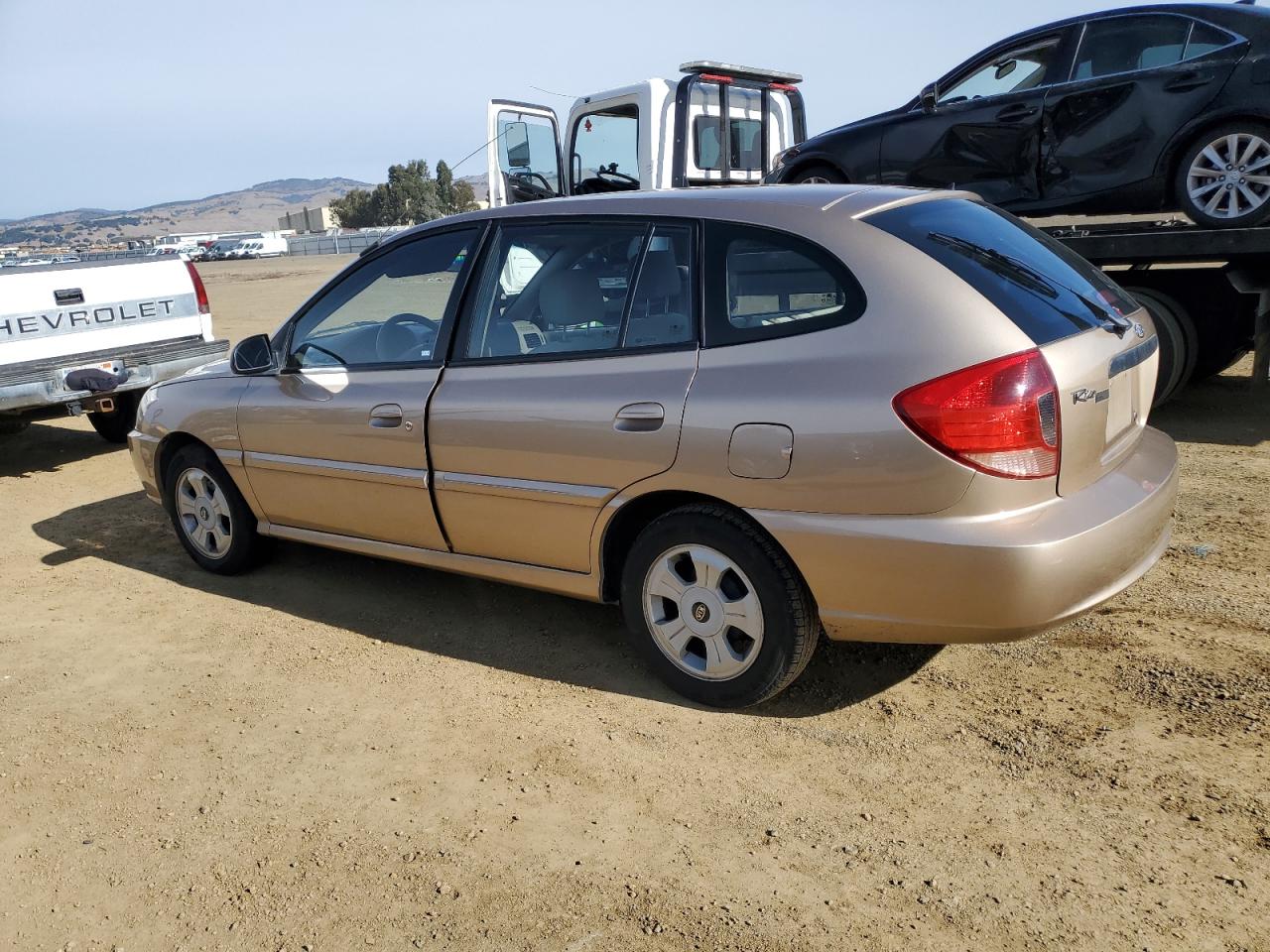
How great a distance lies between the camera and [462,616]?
4773 mm

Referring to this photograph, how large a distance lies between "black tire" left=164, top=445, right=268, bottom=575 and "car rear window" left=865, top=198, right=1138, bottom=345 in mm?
3394

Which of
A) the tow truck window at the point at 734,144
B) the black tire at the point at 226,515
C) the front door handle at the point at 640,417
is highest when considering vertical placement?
the tow truck window at the point at 734,144

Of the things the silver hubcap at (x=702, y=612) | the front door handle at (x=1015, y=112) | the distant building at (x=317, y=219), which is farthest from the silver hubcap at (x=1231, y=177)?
the distant building at (x=317, y=219)

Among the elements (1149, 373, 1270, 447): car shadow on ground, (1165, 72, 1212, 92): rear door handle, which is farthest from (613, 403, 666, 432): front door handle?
(1165, 72, 1212, 92): rear door handle

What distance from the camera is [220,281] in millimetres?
36000

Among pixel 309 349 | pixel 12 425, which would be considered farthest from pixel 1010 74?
pixel 12 425

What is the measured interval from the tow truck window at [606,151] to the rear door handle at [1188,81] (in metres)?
4.72

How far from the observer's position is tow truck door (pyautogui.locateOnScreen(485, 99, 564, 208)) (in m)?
10.8

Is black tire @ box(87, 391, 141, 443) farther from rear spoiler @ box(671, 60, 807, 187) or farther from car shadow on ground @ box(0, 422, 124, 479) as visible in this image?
rear spoiler @ box(671, 60, 807, 187)

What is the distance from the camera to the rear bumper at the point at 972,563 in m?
3.05

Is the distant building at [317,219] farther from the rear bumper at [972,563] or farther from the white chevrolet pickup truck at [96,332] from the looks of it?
the rear bumper at [972,563]

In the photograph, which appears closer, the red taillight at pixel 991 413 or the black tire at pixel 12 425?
the red taillight at pixel 991 413

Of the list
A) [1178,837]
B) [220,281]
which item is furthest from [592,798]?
[220,281]

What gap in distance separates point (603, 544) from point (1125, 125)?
18.2 ft
